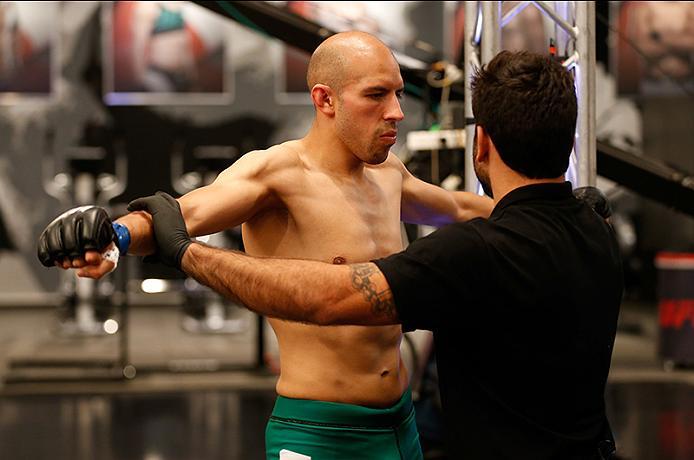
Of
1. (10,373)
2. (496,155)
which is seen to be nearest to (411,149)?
(496,155)

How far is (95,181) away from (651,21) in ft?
15.2

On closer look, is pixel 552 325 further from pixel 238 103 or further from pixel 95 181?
pixel 238 103

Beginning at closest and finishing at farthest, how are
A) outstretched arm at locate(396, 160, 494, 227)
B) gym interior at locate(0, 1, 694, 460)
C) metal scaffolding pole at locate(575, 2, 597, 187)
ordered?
outstretched arm at locate(396, 160, 494, 227) → metal scaffolding pole at locate(575, 2, 597, 187) → gym interior at locate(0, 1, 694, 460)

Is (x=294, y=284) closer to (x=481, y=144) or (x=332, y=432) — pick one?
(x=481, y=144)

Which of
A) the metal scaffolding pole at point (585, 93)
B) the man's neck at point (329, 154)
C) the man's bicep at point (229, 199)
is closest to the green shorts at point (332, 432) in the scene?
the man's bicep at point (229, 199)

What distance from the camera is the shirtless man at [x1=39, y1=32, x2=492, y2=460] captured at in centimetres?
241

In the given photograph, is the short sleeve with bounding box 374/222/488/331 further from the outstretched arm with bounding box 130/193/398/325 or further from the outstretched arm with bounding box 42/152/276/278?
the outstretched arm with bounding box 42/152/276/278

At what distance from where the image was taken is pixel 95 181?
832 cm

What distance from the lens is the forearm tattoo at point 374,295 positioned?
5.59ft

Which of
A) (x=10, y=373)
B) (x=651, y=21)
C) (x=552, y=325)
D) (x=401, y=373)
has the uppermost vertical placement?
(x=651, y=21)

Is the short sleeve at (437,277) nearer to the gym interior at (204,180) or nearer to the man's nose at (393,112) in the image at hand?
the man's nose at (393,112)

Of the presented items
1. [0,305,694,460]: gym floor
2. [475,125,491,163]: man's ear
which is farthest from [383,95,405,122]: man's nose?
[0,305,694,460]: gym floor

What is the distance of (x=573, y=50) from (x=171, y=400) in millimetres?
3946

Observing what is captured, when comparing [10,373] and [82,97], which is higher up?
[82,97]
